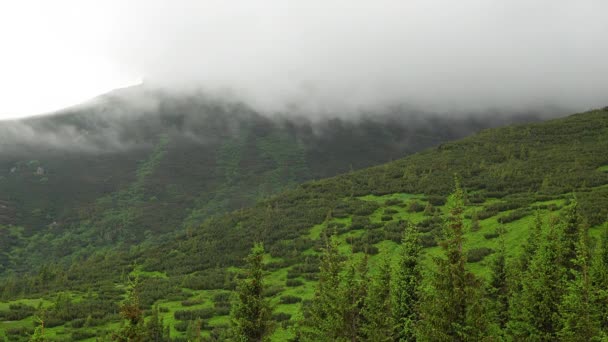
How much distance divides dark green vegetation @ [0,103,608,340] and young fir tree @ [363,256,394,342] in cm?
15

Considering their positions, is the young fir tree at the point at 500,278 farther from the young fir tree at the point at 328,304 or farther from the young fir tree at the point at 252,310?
the young fir tree at the point at 252,310

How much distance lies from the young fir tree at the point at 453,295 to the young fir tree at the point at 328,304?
654 cm

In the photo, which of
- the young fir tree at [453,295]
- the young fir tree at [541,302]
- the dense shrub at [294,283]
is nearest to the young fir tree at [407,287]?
the young fir tree at [541,302]

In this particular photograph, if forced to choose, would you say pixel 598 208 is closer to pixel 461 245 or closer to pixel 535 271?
pixel 535 271

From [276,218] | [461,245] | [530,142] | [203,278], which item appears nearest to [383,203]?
[276,218]

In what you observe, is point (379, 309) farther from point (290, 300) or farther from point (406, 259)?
point (290, 300)

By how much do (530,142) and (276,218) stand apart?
69.1m

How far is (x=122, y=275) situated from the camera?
77.4m

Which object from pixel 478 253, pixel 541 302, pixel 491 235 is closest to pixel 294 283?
pixel 478 253

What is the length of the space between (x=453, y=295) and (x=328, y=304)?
884 centimetres

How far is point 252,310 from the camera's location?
26422 millimetres

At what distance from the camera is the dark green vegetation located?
2588 centimetres

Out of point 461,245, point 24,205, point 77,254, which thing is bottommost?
point 77,254

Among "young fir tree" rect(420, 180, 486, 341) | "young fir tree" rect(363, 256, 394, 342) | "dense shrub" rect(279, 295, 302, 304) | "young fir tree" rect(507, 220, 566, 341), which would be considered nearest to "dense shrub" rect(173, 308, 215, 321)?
"dense shrub" rect(279, 295, 302, 304)
